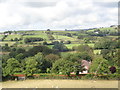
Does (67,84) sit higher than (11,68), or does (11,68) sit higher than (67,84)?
(11,68)

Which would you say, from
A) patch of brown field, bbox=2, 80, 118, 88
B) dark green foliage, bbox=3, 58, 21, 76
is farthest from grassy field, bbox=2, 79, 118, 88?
dark green foliage, bbox=3, 58, 21, 76

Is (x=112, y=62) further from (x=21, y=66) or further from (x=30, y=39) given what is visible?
(x=30, y=39)

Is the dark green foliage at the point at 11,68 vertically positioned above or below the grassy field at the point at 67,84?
above

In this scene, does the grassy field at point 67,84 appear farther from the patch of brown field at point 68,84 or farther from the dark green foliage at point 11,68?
the dark green foliage at point 11,68

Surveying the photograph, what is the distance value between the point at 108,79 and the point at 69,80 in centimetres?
478

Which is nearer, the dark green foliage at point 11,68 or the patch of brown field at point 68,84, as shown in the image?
the patch of brown field at point 68,84

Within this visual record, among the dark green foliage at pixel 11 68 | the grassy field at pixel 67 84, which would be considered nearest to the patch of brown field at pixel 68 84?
the grassy field at pixel 67 84

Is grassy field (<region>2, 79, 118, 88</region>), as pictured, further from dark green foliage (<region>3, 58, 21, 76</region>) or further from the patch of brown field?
dark green foliage (<region>3, 58, 21, 76</region>)

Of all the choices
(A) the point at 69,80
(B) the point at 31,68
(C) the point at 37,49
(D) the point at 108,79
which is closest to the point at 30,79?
(B) the point at 31,68

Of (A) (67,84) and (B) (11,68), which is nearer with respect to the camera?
(A) (67,84)

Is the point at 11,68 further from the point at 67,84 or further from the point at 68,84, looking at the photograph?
the point at 68,84

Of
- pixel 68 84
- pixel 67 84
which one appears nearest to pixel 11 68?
pixel 67 84

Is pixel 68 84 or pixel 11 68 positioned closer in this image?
pixel 68 84

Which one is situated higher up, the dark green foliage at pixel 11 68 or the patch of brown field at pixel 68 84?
the dark green foliage at pixel 11 68
